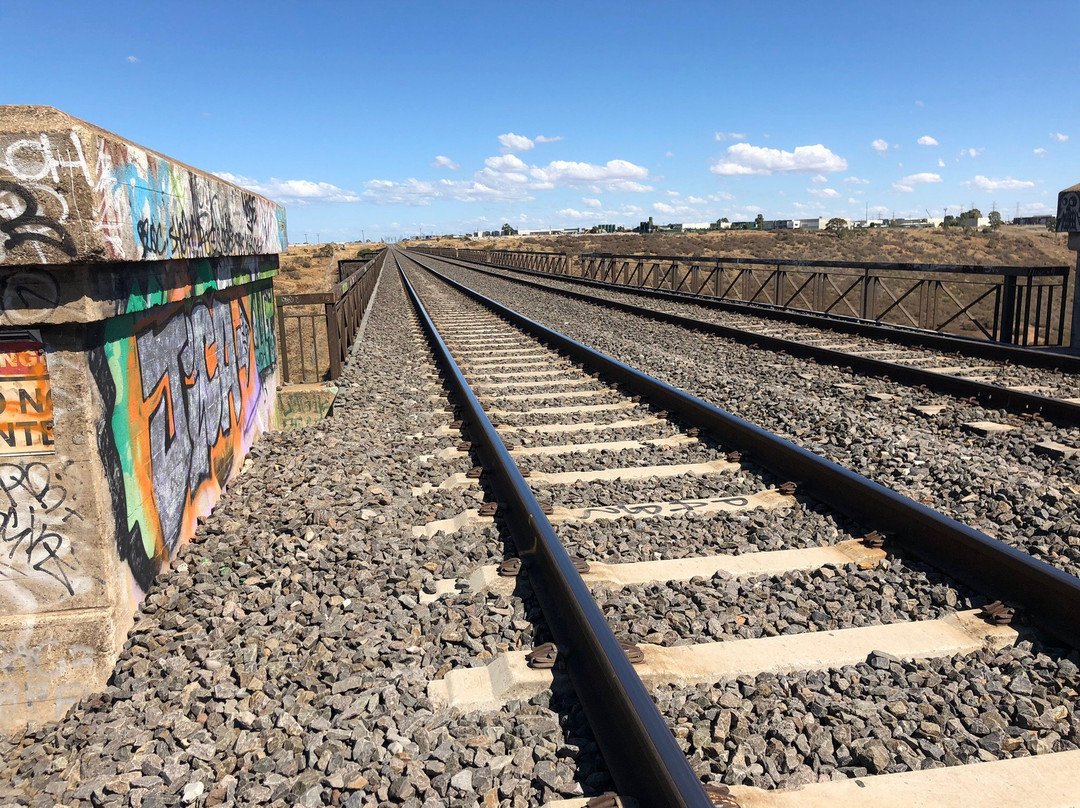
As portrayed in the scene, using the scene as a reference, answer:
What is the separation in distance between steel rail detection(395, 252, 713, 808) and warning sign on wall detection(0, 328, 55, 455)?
2312mm

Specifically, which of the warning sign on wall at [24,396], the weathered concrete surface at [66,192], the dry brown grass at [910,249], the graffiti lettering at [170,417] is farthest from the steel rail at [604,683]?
the dry brown grass at [910,249]

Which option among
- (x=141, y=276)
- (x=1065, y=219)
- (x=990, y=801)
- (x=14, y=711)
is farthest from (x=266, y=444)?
(x=1065, y=219)

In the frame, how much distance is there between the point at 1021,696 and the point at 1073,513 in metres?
2.40

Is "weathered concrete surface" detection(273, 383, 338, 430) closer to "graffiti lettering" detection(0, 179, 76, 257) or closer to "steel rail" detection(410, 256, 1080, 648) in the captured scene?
"steel rail" detection(410, 256, 1080, 648)

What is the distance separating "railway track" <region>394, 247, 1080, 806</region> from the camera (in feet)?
8.77

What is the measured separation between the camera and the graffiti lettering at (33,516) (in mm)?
3408

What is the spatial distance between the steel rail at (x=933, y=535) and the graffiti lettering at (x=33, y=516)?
166 inches

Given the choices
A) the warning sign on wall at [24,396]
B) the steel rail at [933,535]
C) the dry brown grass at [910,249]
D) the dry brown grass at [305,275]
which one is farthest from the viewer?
the dry brown grass at [910,249]

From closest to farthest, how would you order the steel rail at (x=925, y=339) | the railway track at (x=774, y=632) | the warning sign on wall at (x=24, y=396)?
the railway track at (x=774, y=632), the warning sign on wall at (x=24, y=396), the steel rail at (x=925, y=339)

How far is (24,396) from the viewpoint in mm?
3357

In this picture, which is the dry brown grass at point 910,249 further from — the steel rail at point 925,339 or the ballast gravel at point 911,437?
the ballast gravel at point 911,437

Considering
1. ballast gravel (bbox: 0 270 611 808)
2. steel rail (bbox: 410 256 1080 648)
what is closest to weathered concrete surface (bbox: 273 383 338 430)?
ballast gravel (bbox: 0 270 611 808)

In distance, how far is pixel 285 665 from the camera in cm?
346

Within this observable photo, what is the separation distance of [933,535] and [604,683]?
2359mm
